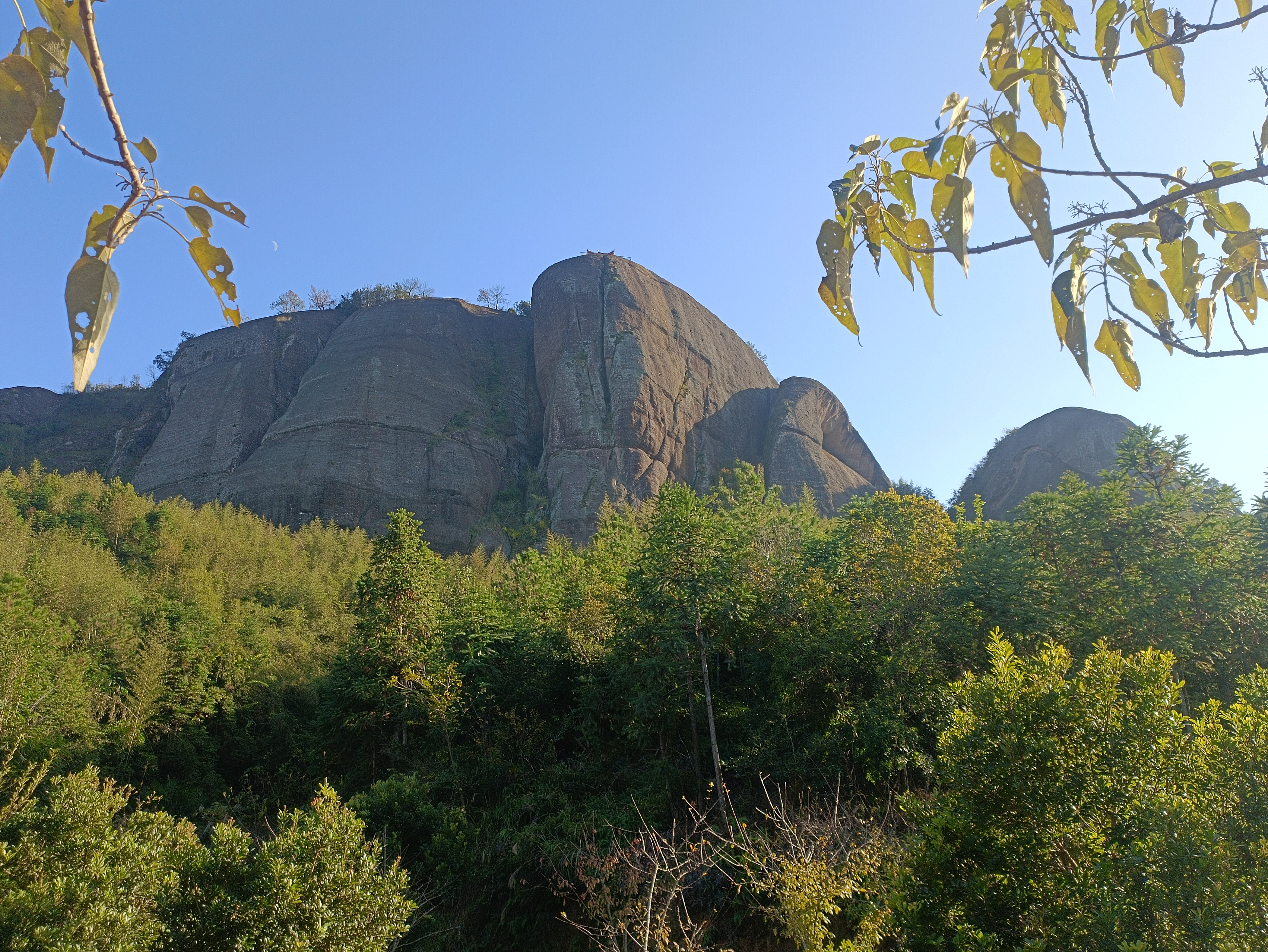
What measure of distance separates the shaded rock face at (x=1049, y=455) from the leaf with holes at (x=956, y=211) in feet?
124

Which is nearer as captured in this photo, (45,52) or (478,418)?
(45,52)

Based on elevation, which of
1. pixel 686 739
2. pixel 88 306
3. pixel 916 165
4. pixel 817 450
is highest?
pixel 817 450

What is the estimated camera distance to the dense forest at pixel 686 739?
6176 millimetres

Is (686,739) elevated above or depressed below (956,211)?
below

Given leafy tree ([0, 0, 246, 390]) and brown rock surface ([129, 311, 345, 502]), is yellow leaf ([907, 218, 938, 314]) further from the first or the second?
brown rock surface ([129, 311, 345, 502])

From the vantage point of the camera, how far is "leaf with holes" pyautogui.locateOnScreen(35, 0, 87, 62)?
0.92 metres

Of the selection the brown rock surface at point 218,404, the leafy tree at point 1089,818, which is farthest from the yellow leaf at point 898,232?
the brown rock surface at point 218,404

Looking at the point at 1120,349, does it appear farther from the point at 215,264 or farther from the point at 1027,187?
the point at 215,264

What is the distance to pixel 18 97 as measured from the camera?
2.61ft

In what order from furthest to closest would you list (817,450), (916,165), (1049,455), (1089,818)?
(817,450)
(1049,455)
(1089,818)
(916,165)

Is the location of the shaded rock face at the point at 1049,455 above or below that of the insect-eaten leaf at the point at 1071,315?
above

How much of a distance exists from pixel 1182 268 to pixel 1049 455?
43454 mm

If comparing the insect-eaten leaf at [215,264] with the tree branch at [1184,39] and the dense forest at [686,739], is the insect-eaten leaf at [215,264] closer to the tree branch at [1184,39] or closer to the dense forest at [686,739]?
the tree branch at [1184,39]

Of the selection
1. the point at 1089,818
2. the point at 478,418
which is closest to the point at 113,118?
the point at 1089,818
